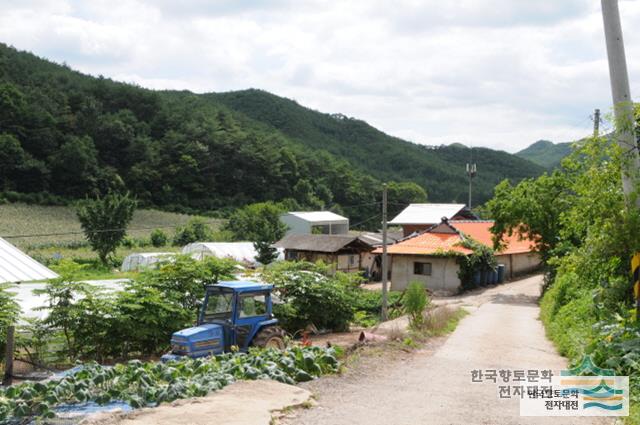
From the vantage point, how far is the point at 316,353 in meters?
11.2

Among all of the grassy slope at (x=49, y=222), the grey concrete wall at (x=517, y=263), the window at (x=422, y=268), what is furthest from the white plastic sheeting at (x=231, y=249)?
the grey concrete wall at (x=517, y=263)

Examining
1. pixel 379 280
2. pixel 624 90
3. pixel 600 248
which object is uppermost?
pixel 624 90

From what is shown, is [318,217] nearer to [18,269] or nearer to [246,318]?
[18,269]

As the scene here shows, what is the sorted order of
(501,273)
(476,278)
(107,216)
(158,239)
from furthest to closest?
(158,239) → (107,216) → (501,273) → (476,278)

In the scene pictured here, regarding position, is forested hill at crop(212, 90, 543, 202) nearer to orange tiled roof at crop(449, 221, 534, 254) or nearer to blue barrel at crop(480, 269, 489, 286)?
orange tiled roof at crop(449, 221, 534, 254)

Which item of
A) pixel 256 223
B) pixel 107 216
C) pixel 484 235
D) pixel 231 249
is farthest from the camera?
pixel 256 223

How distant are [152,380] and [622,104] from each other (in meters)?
9.77

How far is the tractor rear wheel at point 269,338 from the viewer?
15.1 m

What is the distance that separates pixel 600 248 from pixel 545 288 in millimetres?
20139

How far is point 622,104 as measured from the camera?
11.0 m

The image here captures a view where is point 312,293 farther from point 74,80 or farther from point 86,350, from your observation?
point 74,80

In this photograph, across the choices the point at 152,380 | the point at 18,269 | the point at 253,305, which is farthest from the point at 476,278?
the point at 152,380

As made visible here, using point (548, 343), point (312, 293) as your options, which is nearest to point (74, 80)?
point (312, 293)

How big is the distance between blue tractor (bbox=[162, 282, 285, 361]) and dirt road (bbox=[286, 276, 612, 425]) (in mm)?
4227
